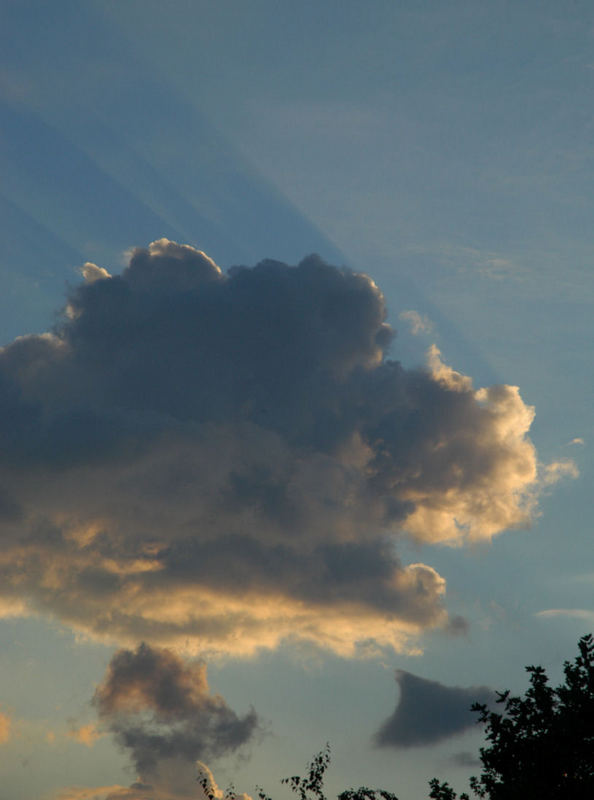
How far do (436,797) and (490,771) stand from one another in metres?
3.95

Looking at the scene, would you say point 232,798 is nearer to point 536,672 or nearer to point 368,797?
point 368,797

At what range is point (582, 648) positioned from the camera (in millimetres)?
50312

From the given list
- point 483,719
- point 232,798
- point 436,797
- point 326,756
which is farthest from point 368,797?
point 483,719

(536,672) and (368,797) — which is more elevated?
(536,672)

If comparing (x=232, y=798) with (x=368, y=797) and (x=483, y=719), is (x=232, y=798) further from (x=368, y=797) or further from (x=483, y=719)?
(x=483, y=719)

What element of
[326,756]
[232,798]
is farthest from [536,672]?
[232,798]

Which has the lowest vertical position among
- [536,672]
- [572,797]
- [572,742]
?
[572,797]

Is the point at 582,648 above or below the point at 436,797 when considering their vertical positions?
above

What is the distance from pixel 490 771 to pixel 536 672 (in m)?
6.99

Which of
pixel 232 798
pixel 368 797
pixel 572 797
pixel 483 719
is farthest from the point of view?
pixel 232 798

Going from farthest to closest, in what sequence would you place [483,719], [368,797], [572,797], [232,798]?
[232,798] < [368,797] < [483,719] < [572,797]

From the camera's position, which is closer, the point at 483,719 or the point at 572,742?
the point at 572,742

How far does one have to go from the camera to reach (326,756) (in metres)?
76.1

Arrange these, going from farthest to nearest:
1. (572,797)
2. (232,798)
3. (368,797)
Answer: (232,798) < (368,797) < (572,797)
